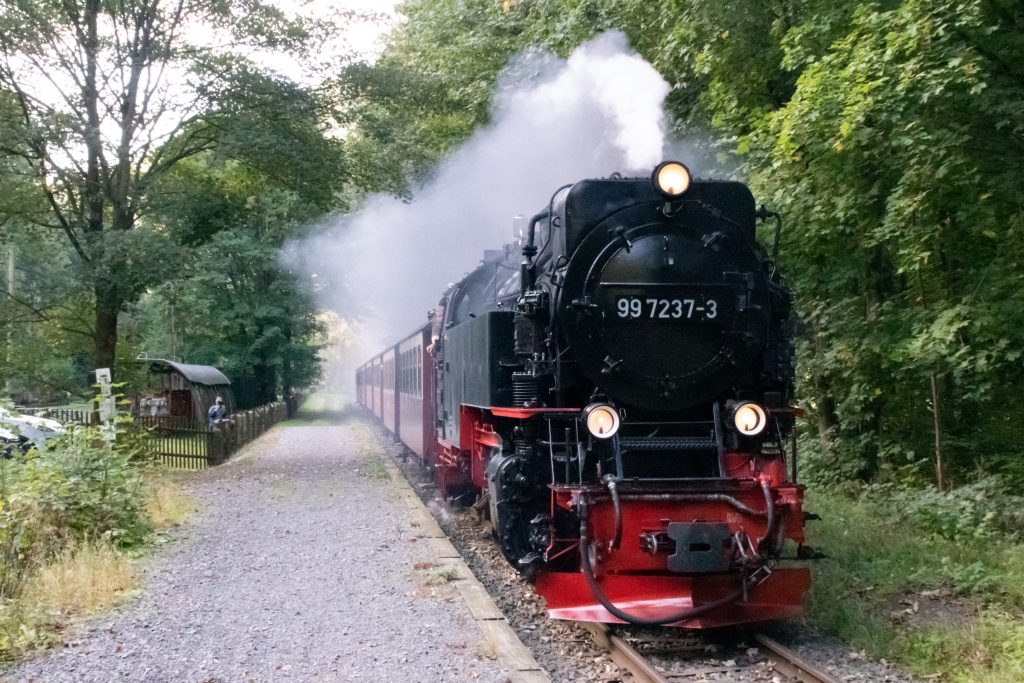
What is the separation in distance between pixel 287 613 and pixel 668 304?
3.44 m

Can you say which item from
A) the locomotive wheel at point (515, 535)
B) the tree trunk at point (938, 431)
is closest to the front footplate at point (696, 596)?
the locomotive wheel at point (515, 535)

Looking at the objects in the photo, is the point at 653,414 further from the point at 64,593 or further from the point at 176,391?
the point at 176,391

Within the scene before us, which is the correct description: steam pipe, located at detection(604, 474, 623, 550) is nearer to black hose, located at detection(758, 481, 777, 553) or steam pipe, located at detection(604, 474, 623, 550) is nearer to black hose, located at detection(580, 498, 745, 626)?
black hose, located at detection(580, 498, 745, 626)

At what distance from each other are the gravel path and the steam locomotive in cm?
90

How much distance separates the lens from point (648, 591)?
593cm

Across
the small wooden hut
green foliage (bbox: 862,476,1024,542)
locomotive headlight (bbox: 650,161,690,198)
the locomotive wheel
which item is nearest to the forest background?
green foliage (bbox: 862,476,1024,542)

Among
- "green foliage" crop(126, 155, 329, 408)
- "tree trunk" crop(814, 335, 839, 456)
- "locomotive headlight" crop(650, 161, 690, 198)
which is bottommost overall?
"tree trunk" crop(814, 335, 839, 456)

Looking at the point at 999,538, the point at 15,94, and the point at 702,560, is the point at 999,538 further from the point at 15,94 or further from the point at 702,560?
the point at 15,94

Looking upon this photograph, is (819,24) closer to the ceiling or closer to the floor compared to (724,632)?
closer to the ceiling

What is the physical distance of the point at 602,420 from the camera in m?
6.09

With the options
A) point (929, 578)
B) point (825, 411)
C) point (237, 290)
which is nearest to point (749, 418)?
point (929, 578)

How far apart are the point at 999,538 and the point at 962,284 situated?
2.42m

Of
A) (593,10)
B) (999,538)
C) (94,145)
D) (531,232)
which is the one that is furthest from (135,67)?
(999,538)

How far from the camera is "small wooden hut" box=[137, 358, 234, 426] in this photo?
24.2m
